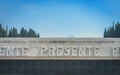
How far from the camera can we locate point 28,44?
75.8 ft

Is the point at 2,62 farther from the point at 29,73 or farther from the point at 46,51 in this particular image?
the point at 46,51

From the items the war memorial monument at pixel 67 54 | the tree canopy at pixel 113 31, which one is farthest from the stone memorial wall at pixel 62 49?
the tree canopy at pixel 113 31

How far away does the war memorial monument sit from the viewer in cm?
2275

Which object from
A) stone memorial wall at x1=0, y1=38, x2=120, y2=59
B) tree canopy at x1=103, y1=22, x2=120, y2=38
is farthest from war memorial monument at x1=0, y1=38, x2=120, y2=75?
tree canopy at x1=103, y1=22, x2=120, y2=38

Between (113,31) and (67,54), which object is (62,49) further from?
(113,31)

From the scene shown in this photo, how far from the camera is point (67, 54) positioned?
22703mm

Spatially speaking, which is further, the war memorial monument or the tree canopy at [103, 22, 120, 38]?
the tree canopy at [103, 22, 120, 38]

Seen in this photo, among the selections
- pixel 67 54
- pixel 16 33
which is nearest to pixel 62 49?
pixel 67 54

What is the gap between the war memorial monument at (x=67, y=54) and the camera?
896 inches

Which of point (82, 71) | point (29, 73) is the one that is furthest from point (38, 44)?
point (82, 71)

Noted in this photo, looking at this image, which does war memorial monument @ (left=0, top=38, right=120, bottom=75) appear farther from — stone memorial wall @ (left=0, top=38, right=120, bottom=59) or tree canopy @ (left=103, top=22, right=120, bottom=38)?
tree canopy @ (left=103, top=22, right=120, bottom=38)

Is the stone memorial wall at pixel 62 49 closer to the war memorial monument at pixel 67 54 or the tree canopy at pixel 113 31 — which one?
the war memorial monument at pixel 67 54

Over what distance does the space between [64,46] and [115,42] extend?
4.06 meters

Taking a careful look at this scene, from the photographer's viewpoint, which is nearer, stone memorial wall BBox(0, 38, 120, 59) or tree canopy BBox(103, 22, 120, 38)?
stone memorial wall BBox(0, 38, 120, 59)
